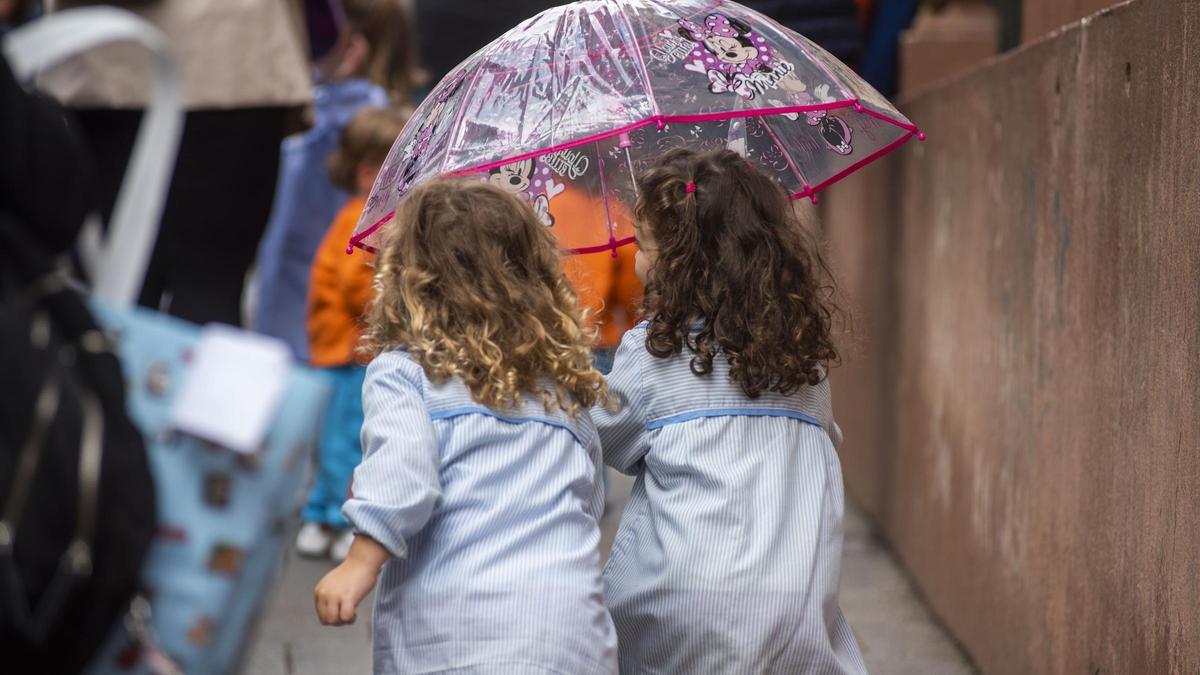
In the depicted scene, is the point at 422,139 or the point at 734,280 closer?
the point at 734,280

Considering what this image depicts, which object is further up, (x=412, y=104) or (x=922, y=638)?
(x=412, y=104)

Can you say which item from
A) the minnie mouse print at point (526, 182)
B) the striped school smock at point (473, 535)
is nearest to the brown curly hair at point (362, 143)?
the minnie mouse print at point (526, 182)

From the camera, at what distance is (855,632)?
502 cm

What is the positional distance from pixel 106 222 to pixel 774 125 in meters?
1.60

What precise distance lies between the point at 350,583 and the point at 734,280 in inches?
38.8

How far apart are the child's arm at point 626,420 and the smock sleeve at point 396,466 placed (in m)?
0.47

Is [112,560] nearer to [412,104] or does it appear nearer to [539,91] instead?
[539,91]

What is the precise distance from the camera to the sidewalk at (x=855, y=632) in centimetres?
474

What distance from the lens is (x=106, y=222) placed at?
417cm

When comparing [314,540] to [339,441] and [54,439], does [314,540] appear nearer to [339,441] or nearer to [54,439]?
[339,441]

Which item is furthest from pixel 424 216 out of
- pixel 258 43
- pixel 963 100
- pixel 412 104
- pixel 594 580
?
pixel 412 104

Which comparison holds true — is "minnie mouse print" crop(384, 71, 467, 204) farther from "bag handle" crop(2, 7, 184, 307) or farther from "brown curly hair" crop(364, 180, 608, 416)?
"bag handle" crop(2, 7, 184, 307)

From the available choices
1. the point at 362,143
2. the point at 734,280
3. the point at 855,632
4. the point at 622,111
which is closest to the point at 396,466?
the point at 734,280

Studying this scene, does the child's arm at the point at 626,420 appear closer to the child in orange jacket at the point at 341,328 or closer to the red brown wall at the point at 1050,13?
the red brown wall at the point at 1050,13
